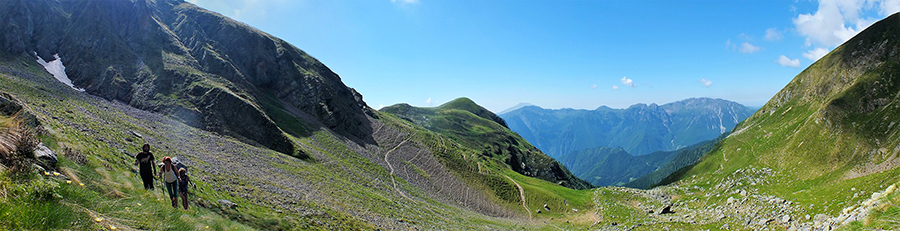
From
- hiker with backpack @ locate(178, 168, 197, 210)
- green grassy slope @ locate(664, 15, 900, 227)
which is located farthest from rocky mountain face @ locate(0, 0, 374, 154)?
green grassy slope @ locate(664, 15, 900, 227)

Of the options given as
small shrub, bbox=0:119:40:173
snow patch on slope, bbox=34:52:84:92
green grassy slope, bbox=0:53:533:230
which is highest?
snow patch on slope, bbox=34:52:84:92

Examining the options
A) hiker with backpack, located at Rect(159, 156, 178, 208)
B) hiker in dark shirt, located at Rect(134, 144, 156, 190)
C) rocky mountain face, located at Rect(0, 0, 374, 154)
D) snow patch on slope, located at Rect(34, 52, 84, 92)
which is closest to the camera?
hiker with backpack, located at Rect(159, 156, 178, 208)

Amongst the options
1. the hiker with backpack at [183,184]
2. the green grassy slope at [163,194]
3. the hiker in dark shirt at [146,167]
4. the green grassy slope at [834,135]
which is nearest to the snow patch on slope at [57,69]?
the green grassy slope at [163,194]

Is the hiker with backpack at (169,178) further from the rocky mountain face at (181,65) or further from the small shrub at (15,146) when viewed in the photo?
the rocky mountain face at (181,65)

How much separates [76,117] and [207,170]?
746 inches

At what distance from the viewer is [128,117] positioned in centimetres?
5262

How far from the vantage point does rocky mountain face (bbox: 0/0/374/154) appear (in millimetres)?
68562

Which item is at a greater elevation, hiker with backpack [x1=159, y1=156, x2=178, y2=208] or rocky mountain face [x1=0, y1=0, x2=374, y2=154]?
rocky mountain face [x1=0, y1=0, x2=374, y2=154]

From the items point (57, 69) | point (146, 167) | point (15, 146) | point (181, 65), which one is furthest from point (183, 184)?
point (181, 65)

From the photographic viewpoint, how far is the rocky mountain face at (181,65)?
225ft

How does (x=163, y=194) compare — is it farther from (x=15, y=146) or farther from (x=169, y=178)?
(x=15, y=146)

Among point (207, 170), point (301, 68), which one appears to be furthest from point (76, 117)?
point (301, 68)

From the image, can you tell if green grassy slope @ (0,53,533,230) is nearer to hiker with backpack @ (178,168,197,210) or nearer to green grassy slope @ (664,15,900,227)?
hiker with backpack @ (178,168,197,210)

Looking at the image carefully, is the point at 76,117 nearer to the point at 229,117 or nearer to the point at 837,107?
the point at 229,117
